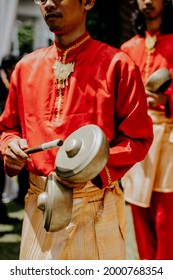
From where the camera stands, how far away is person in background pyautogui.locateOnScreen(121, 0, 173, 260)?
10.7 feet

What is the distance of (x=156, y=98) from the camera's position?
3057mm

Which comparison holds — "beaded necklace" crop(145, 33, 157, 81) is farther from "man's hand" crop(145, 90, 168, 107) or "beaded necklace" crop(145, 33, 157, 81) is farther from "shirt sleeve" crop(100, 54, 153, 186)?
"shirt sleeve" crop(100, 54, 153, 186)

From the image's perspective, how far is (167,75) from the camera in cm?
297

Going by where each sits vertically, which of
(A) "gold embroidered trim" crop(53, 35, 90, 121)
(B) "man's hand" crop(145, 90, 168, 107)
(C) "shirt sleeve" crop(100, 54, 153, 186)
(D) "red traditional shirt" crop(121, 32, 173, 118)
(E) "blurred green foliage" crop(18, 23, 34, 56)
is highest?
(A) "gold embroidered trim" crop(53, 35, 90, 121)

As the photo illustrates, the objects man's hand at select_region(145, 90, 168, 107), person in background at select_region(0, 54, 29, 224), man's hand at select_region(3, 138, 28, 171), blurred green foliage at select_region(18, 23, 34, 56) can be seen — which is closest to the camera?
man's hand at select_region(3, 138, 28, 171)

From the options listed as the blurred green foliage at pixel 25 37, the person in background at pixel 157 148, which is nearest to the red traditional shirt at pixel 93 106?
the person in background at pixel 157 148

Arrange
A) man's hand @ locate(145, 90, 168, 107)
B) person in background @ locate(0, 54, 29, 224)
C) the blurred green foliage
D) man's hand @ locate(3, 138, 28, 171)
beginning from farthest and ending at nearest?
the blurred green foliage, person in background @ locate(0, 54, 29, 224), man's hand @ locate(145, 90, 168, 107), man's hand @ locate(3, 138, 28, 171)

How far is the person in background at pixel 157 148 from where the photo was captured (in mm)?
3248

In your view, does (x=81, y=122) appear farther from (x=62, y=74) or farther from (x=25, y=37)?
(x=25, y=37)

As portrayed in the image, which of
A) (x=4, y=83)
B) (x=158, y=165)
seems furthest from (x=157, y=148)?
(x=4, y=83)

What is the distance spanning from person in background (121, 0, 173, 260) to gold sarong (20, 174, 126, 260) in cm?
126

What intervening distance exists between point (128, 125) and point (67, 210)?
1.42ft

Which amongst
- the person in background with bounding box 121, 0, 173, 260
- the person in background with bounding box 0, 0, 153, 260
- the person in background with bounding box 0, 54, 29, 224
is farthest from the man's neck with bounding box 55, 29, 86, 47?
the person in background with bounding box 0, 54, 29, 224
